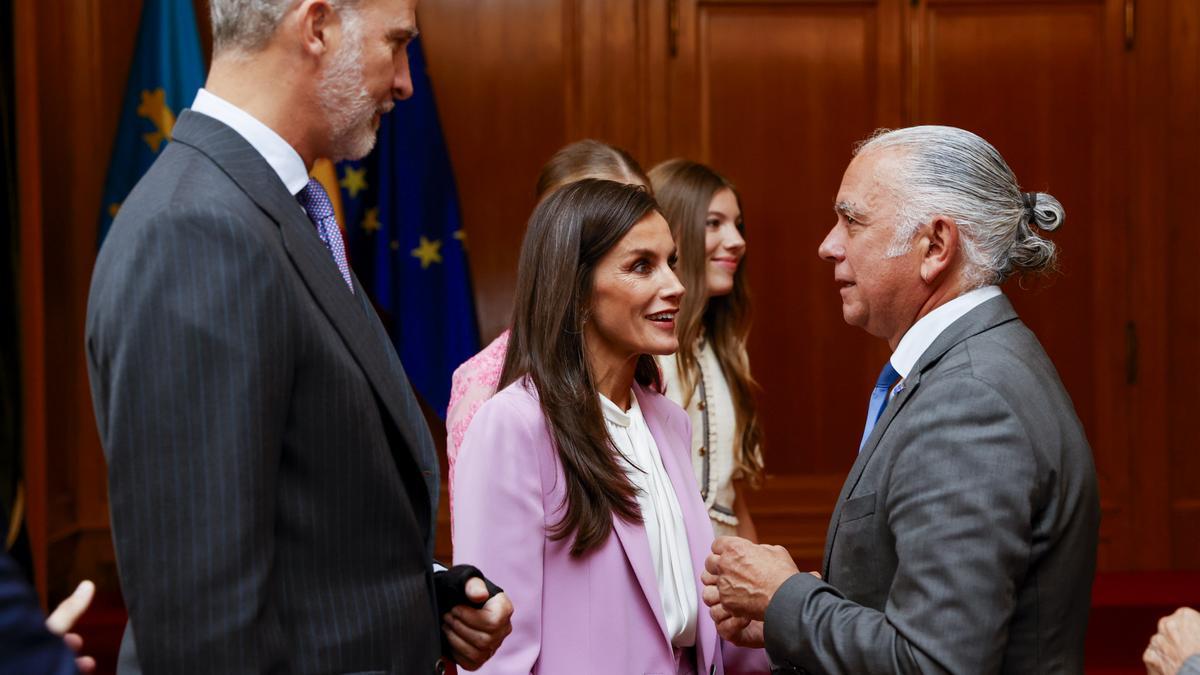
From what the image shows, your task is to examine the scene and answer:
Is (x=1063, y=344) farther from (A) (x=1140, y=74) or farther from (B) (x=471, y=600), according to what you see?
(B) (x=471, y=600)

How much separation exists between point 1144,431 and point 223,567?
4.56 metres

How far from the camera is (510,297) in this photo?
4898 mm

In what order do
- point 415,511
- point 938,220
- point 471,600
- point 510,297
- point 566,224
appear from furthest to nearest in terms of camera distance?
point 510,297, point 566,224, point 938,220, point 471,600, point 415,511

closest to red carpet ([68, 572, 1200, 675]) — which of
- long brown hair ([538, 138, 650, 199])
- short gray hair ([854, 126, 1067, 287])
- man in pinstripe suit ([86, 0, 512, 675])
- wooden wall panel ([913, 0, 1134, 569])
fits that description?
wooden wall panel ([913, 0, 1134, 569])

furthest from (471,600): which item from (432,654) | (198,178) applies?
(198,178)

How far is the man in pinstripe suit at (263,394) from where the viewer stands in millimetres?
1154

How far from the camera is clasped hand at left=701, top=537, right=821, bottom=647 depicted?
1791 mm

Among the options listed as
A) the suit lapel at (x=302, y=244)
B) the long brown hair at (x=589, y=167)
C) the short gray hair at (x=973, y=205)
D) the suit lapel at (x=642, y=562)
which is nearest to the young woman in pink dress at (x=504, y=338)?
the long brown hair at (x=589, y=167)

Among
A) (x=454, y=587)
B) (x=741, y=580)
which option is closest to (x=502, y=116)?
(x=741, y=580)

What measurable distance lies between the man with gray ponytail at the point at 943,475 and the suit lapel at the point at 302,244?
2.18ft

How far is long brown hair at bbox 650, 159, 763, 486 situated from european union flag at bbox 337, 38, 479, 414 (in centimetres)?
150

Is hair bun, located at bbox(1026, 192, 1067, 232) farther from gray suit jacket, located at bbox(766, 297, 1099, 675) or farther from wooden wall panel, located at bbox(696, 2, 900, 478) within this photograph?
wooden wall panel, located at bbox(696, 2, 900, 478)

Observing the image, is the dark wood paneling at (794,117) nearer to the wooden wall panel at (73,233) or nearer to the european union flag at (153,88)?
the european union flag at (153,88)

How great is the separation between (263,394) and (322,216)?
0.42m
